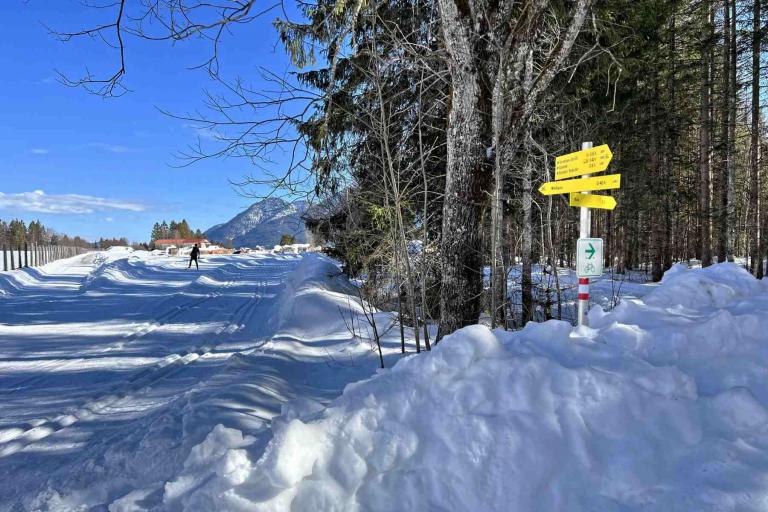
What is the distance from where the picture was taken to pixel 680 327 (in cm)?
316

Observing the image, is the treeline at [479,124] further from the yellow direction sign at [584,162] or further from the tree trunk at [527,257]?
the yellow direction sign at [584,162]

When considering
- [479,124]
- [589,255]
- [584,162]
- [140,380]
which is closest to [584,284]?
[589,255]

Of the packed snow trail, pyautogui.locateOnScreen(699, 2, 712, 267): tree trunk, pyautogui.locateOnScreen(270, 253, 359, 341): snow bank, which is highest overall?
pyautogui.locateOnScreen(699, 2, 712, 267): tree trunk

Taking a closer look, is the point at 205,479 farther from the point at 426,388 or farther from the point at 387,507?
the point at 426,388

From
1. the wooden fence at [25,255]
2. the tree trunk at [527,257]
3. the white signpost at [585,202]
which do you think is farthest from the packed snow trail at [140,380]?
the wooden fence at [25,255]

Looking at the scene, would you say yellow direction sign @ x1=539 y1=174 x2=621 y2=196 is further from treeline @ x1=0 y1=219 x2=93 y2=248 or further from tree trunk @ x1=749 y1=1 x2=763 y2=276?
treeline @ x1=0 y1=219 x2=93 y2=248

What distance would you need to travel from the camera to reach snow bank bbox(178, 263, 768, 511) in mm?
2027

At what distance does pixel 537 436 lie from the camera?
2.24 metres

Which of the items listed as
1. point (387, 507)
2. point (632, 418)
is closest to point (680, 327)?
point (632, 418)

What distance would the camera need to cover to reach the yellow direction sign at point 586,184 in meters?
3.71

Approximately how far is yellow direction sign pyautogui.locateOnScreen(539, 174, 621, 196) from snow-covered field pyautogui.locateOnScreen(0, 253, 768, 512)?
3.75ft

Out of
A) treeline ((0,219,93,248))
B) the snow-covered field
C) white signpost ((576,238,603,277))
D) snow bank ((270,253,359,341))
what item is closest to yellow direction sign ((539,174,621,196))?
white signpost ((576,238,603,277))

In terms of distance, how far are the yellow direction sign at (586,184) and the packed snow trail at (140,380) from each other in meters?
3.22

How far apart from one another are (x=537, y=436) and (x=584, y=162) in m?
2.81
